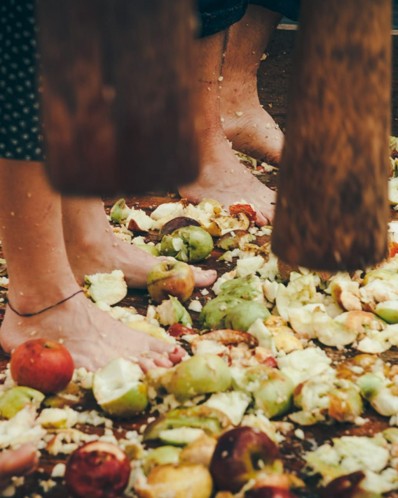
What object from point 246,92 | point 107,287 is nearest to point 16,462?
point 107,287

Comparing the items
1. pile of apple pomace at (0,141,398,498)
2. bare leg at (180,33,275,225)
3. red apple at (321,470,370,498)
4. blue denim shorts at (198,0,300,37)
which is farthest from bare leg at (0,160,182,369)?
blue denim shorts at (198,0,300,37)

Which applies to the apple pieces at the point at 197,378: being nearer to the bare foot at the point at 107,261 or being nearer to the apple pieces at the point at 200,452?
the apple pieces at the point at 200,452

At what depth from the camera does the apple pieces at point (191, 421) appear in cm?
179

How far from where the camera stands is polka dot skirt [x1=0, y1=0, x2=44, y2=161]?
1.75 meters

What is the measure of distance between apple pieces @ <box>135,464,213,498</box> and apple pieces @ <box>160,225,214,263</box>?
1.46 meters

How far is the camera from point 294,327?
242 cm

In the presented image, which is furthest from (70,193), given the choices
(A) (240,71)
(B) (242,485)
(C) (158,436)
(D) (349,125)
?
(A) (240,71)

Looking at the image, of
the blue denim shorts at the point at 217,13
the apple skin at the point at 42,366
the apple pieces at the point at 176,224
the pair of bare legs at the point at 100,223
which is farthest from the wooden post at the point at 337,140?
the blue denim shorts at the point at 217,13

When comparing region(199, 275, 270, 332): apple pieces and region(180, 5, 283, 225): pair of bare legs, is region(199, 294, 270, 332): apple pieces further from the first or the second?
region(180, 5, 283, 225): pair of bare legs

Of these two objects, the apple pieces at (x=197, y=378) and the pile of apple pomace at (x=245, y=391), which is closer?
the pile of apple pomace at (x=245, y=391)

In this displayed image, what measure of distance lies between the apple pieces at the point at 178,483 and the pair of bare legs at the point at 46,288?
556 mm

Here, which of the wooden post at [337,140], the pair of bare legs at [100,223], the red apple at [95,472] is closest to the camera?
the wooden post at [337,140]

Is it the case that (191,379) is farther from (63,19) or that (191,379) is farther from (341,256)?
(63,19)

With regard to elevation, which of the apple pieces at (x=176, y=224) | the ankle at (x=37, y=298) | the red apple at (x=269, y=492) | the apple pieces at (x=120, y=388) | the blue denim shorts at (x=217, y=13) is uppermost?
the blue denim shorts at (x=217, y=13)
